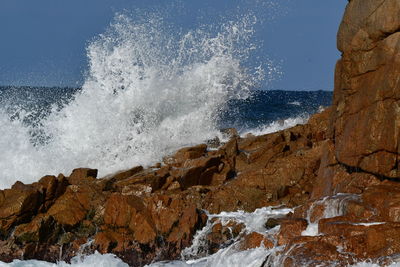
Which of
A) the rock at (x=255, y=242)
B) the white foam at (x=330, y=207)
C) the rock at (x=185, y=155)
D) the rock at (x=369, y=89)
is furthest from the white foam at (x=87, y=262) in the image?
the rock at (x=185, y=155)

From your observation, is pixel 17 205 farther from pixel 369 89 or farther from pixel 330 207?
pixel 369 89

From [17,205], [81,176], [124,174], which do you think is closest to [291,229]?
[17,205]

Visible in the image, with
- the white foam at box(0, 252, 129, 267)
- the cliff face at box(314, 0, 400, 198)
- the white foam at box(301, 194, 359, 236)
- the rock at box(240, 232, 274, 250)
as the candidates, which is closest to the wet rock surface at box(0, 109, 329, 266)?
the rock at box(240, 232, 274, 250)

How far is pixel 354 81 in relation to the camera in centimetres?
781

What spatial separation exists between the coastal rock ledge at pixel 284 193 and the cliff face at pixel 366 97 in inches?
0.6

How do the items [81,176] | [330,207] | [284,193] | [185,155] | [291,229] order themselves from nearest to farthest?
[291,229] < [330,207] < [284,193] < [81,176] < [185,155]

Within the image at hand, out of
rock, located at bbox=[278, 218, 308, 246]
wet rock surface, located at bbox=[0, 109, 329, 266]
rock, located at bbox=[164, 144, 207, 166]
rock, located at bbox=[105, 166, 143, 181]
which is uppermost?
rock, located at bbox=[164, 144, 207, 166]

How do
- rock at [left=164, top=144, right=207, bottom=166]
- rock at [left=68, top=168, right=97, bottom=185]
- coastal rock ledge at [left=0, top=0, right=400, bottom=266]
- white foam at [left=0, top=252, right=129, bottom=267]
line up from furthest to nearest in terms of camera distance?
1. rock at [left=164, top=144, right=207, bottom=166]
2. rock at [left=68, top=168, right=97, bottom=185]
3. white foam at [left=0, top=252, right=129, bottom=267]
4. coastal rock ledge at [left=0, top=0, right=400, bottom=266]

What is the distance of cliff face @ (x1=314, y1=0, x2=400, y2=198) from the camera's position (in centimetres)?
692

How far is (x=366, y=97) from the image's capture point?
7398mm

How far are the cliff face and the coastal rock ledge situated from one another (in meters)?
0.01

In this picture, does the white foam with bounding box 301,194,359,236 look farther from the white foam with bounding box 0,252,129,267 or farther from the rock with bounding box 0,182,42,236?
the rock with bounding box 0,182,42,236

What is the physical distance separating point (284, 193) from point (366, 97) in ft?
7.96

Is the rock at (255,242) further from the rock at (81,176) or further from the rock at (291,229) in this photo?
the rock at (81,176)
